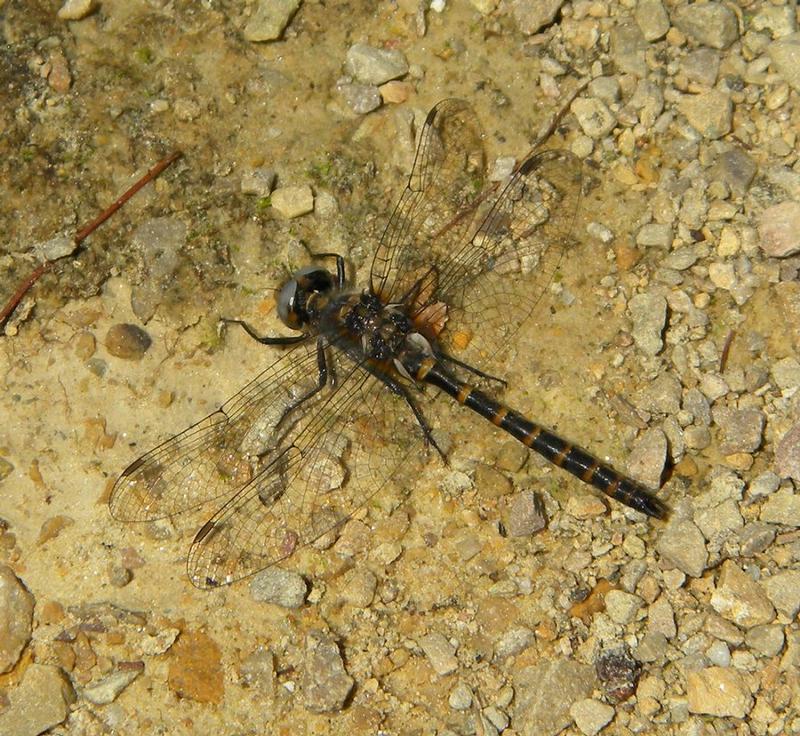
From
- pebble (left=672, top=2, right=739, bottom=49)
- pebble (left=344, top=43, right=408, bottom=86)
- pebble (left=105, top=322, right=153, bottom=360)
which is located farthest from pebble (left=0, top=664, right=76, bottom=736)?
pebble (left=672, top=2, right=739, bottom=49)

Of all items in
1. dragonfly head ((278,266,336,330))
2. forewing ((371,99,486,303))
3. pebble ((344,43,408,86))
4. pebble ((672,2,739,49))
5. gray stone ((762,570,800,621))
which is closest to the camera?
gray stone ((762,570,800,621))

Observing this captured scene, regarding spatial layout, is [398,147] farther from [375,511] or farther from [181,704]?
[181,704]

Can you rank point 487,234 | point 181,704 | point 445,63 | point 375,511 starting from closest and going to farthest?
point 181,704 → point 375,511 → point 487,234 → point 445,63

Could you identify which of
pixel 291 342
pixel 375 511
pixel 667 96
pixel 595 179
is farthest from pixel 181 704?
pixel 667 96

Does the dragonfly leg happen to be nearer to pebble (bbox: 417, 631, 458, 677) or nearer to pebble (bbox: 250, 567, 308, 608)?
pebble (bbox: 250, 567, 308, 608)

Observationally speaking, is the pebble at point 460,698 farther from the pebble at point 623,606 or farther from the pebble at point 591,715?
the pebble at point 623,606

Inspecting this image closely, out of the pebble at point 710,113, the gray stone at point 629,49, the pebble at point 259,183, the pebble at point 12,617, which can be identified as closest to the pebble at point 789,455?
the pebble at point 710,113

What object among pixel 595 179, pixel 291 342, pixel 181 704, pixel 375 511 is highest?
pixel 595 179
